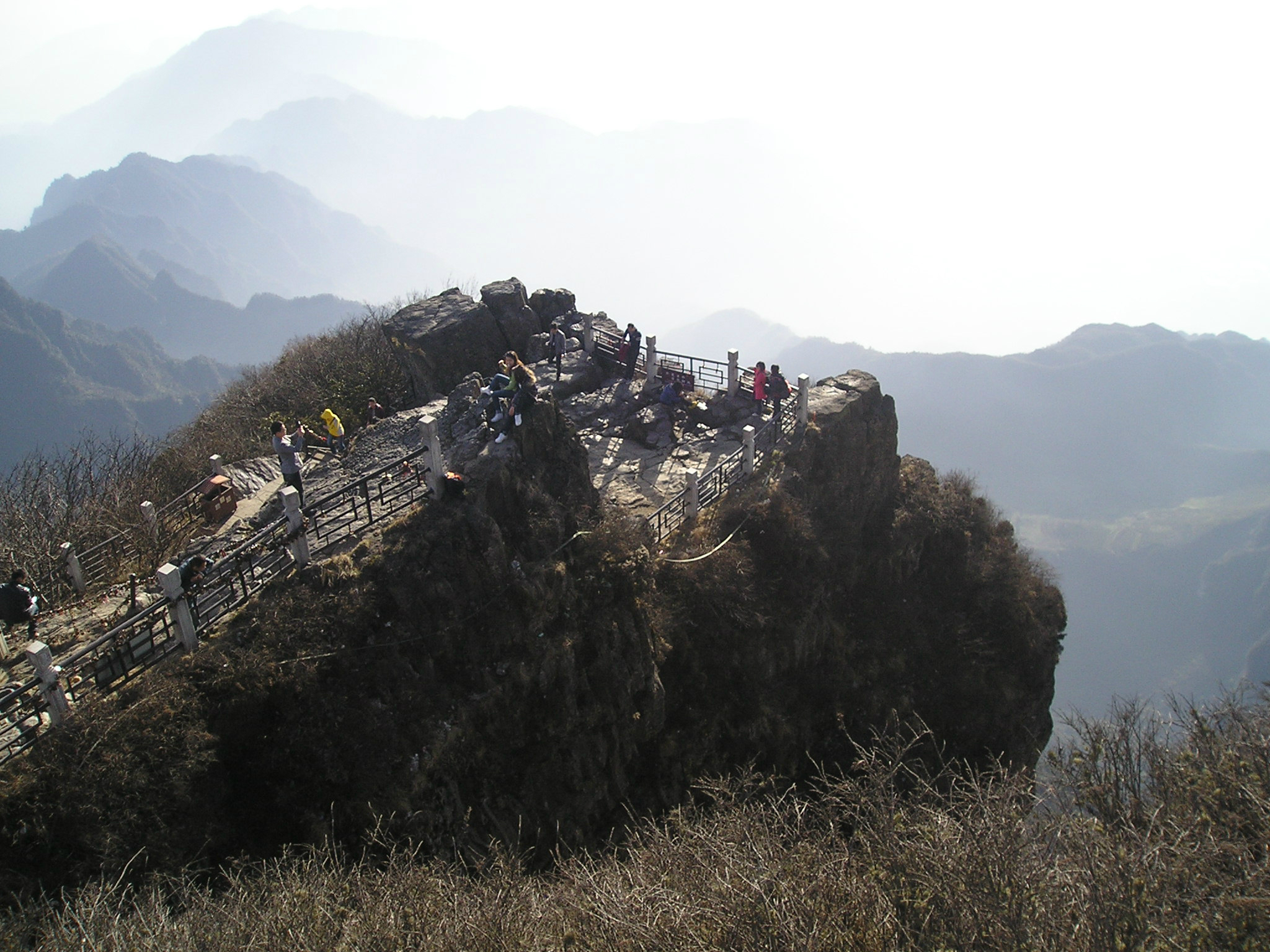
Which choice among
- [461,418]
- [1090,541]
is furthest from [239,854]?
[1090,541]

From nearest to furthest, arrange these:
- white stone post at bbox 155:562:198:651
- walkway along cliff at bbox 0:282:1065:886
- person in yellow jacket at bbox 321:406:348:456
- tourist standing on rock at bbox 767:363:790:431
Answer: walkway along cliff at bbox 0:282:1065:886, white stone post at bbox 155:562:198:651, person in yellow jacket at bbox 321:406:348:456, tourist standing on rock at bbox 767:363:790:431

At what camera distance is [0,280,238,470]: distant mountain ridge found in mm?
117125

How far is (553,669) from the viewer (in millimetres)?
12734

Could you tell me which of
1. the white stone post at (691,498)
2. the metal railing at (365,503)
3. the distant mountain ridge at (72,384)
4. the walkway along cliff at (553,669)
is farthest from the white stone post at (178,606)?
the distant mountain ridge at (72,384)

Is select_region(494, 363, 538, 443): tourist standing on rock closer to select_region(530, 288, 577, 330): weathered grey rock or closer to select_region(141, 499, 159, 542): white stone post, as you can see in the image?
select_region(141, 499, 159, 542): white stone post

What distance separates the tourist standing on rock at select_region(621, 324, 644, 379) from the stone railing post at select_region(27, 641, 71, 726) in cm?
1730

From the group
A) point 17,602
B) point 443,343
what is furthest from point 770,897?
point 443,343

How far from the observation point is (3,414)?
117m

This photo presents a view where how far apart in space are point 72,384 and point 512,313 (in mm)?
137713

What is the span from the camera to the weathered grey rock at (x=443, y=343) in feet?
79.7

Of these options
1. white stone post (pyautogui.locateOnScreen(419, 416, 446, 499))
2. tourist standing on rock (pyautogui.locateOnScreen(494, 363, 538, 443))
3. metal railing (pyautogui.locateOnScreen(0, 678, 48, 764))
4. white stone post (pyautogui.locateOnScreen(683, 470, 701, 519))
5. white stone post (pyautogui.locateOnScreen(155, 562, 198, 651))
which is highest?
tourist standing on rock (pyautogui.locateOnScreen(494, 363, 538, 443))

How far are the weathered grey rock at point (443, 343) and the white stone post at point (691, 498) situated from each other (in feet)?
34.2

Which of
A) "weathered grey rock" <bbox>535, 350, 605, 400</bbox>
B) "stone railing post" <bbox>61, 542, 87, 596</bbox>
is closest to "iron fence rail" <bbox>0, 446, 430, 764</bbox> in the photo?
"stone railing post" <bbox>61, 542, 87, 596</bbox>

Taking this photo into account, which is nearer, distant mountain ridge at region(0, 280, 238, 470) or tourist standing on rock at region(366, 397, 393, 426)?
tourist standing on rock at region(366, 397, 393, 426)
